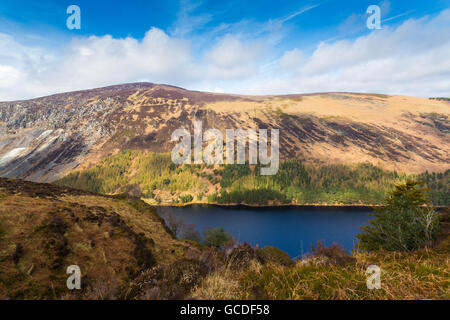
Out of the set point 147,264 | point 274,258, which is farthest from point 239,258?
point 147,264

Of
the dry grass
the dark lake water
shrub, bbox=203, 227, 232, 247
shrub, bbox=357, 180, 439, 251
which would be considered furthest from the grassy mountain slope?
the dark lake water

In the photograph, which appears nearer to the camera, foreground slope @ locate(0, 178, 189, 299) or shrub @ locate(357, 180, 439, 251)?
foreground slope @ locate(0, 178, 189, 299)

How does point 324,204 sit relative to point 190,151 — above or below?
below

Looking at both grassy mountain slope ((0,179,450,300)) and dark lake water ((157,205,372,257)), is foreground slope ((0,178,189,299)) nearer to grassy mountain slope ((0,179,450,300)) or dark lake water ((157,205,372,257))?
grassy mountain slope ((0,179,450,300))

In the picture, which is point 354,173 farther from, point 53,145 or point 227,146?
point 53,145

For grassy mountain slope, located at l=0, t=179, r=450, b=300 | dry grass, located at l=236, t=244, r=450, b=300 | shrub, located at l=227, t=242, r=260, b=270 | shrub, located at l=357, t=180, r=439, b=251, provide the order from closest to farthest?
dry grass, located at l=236, t=244, r=450, b=300, grassy mountain slope, located at l=0, t=179, r=450, b=300, shrub, located at l=227, t=242, r=260, b=270, shrub, located at l=357, t=180, r=439, b=251

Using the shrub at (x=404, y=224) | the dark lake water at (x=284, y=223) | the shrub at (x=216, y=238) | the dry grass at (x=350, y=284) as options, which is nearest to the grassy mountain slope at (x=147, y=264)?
the dry grass at (x=350, y=284)
